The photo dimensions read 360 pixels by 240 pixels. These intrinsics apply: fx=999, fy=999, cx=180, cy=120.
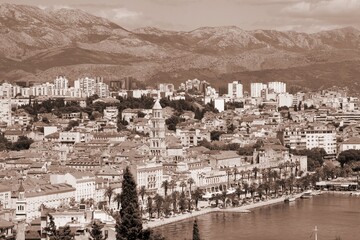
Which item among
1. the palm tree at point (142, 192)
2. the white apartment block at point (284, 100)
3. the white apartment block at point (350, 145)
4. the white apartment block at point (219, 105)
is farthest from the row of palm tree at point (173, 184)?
the white apartment block at point (284, 100)

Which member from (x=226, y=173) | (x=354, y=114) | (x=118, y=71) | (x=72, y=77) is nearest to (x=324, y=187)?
(x=226, y=173)

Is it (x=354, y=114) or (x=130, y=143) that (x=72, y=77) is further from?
(x=130, y=143)

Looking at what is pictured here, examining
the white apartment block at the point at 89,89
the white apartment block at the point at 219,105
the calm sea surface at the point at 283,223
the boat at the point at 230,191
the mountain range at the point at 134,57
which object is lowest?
the calm sea surface at the point at 283,223

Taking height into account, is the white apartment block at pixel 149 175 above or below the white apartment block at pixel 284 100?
below

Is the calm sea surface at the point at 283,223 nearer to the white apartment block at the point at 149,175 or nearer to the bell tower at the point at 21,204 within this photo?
the white apartment block at the point at 149,175

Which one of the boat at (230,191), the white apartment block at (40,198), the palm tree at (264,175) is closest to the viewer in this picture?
the white apartment block at (40,198)

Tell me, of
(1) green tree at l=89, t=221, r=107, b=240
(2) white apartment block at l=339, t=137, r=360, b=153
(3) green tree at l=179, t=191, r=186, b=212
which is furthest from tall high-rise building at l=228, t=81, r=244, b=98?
(1) green tree at l=89, t=221, r=107, b=240
